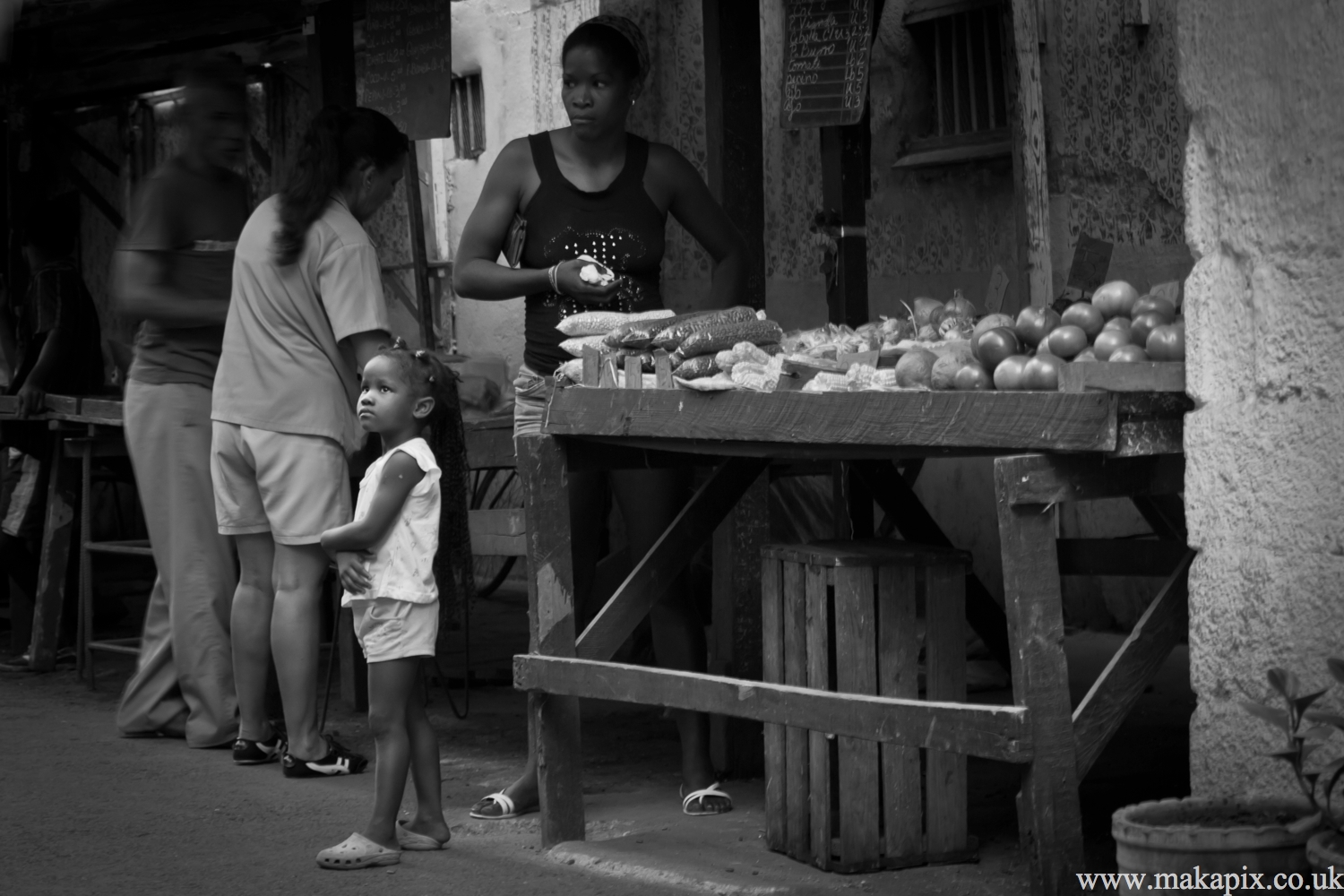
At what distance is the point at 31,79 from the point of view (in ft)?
35.3

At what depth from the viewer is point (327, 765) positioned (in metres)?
5.12

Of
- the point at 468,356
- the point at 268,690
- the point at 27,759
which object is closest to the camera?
the point at 27,759

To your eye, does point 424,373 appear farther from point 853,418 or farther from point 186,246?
point 186,246

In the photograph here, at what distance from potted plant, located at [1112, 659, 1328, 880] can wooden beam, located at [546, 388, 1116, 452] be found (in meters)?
0.59

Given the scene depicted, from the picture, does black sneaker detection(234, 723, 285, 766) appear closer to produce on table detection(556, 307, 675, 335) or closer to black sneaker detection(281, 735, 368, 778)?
black sneaker detection(281, 735, 368, 778)

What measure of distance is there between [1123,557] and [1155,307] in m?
1.53

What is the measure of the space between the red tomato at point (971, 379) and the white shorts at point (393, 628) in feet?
4.55

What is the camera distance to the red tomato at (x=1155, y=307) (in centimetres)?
359

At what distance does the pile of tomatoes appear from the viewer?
133 inches

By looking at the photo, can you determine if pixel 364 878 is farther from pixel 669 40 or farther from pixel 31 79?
pixel 31 79

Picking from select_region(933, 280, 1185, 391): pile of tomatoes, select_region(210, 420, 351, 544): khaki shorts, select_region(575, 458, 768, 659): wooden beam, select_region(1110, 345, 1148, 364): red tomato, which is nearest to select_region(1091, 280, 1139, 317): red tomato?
select_region(933, 280, 1185, 391): pile of tomatoes

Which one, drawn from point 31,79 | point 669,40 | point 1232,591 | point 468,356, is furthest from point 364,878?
point 31,79

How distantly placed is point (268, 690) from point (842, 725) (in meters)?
3.11

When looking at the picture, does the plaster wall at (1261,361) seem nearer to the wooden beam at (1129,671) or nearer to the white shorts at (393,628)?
the wooden beam at (1129,671)
